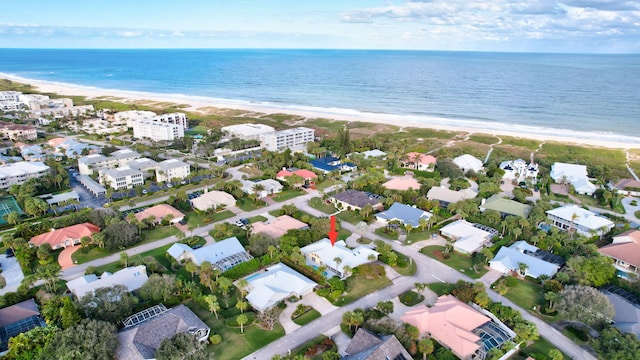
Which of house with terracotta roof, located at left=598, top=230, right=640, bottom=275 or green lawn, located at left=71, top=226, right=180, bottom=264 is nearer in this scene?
house with terracotta roof, located at left=598, top=230, right=640, bottom=275

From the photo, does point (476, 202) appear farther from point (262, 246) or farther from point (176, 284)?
point (176, 284)

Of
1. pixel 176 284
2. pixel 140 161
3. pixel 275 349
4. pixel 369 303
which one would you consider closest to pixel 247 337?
pixel 275 349

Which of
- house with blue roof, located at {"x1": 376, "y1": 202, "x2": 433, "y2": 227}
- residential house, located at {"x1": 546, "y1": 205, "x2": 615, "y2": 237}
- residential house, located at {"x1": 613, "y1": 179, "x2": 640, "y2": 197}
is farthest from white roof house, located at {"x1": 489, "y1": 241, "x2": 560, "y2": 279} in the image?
residential house, located at {"x1": 613, "y1": 179, "x2": 640, "y2": 197}

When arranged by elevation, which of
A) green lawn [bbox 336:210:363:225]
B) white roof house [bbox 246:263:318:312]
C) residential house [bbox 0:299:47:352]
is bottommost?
green lawn [bbox 336:210:363:225]

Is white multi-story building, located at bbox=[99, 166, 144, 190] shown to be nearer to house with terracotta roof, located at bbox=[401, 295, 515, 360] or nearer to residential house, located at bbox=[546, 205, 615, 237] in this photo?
house with terracotta roof, located at bbox=[401, 295, 515, 360]

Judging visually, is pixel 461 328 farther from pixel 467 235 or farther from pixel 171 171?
pixel 171 171

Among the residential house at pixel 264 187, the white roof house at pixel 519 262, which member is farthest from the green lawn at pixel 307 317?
the residential house at pixel 264 187

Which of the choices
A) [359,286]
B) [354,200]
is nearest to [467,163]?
[354,200]
